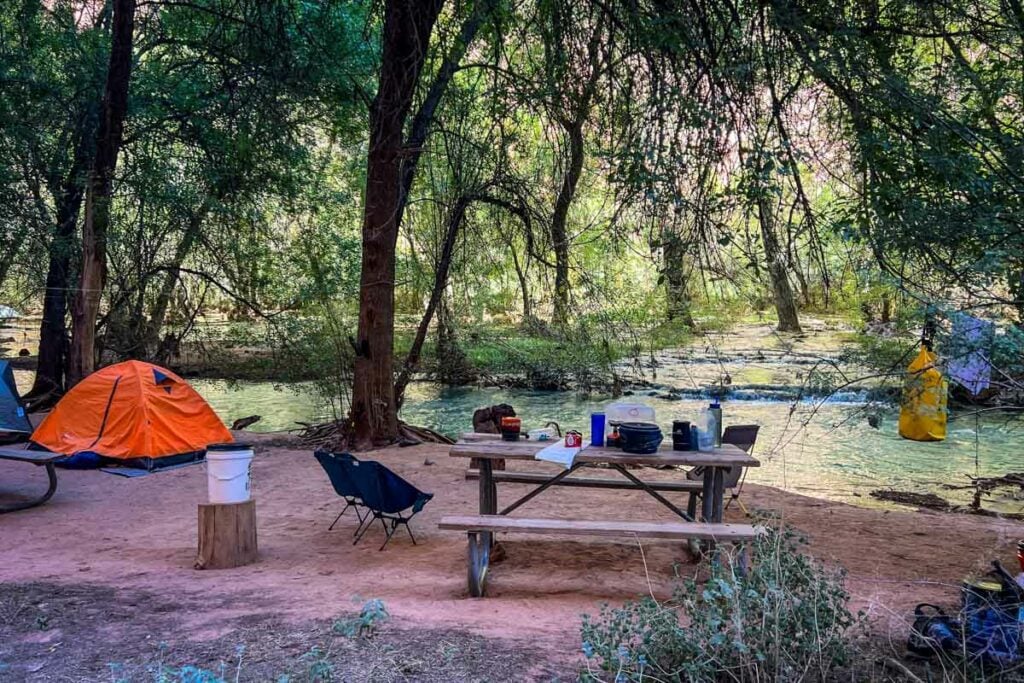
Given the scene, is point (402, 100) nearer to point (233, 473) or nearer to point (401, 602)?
point (233, 473)

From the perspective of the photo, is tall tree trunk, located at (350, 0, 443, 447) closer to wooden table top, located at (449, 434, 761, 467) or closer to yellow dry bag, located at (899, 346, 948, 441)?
wooden table top, located at (449, 434, 761, 467)

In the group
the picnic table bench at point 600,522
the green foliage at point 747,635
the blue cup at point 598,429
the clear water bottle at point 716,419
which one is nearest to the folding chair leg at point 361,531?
the picnic table bench at point 600,522

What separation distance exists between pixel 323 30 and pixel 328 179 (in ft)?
13.9

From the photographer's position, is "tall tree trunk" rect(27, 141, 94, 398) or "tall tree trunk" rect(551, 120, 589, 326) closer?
"tall tree trunk" rect(551, 120, 589, 326)

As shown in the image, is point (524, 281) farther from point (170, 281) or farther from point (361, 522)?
point (170, 281)

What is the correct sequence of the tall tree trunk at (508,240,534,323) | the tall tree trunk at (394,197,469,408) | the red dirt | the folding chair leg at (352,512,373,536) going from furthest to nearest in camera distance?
the tall tree trunk at (394,197,469,408) < the tall tree trunk at (508,240,534,323) < the folding chair leg at (352,512,373,536) < the red dirt

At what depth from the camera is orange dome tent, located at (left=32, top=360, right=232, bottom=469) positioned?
8.76m

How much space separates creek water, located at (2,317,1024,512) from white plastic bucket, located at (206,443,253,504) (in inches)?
132

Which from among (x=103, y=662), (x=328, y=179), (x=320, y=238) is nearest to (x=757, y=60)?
(x=103, y=662)

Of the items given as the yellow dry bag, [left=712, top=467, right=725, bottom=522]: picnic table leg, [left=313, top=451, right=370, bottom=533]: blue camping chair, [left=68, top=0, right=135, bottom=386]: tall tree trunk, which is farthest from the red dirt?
[left=68, top=0, right=135, bottom=386]: tall tree trunk

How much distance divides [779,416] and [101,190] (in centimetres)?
1056

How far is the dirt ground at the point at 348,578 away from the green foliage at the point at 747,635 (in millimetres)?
343

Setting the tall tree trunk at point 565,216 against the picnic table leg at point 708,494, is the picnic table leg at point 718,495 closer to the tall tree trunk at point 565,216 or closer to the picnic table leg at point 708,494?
the picnic table leg at point 708,494

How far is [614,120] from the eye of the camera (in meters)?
4.90
